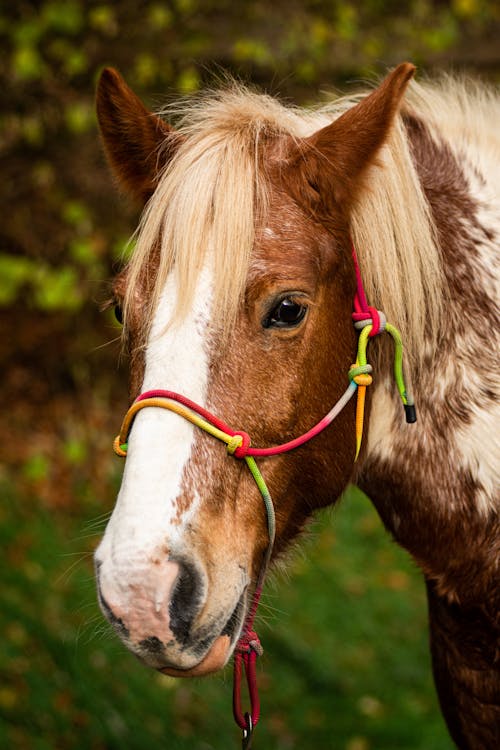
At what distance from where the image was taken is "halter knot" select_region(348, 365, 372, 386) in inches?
78.6

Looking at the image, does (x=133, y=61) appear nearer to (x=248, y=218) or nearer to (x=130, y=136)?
(x=130, y=136)

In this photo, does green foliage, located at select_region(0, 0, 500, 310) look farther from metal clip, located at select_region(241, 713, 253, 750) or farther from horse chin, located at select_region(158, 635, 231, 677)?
horse chin, located at select_region(158, 635, 231, 677)

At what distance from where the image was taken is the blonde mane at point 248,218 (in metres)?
1.85

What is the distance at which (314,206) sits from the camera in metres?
1.96

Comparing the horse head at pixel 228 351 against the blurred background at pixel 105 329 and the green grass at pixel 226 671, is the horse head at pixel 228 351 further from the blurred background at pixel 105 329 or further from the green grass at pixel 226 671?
the blurred background at pixel 105 329

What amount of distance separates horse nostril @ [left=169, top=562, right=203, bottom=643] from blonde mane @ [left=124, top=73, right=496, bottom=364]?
57cm

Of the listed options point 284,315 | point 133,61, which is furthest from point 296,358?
point 133,61

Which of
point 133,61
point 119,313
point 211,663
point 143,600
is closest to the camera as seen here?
point 143,600

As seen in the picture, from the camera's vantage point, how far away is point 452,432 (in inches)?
81.8

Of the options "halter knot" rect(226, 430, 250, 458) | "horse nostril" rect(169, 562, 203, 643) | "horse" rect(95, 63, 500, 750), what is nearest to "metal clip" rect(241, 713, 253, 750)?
"horse" rect(95, 63, 500, 750)

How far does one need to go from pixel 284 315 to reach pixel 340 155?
1.48 ft

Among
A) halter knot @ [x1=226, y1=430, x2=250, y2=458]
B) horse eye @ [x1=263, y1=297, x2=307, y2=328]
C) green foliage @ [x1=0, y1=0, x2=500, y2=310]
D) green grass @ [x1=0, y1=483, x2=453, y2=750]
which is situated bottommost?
green grass @ [x1=0, y1=483, x2=453, y2=750]

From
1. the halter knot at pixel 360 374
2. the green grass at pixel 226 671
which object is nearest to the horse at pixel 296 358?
the halter knot at pixel 360 374

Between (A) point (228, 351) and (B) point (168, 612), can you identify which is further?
(A) point (228, 351)
